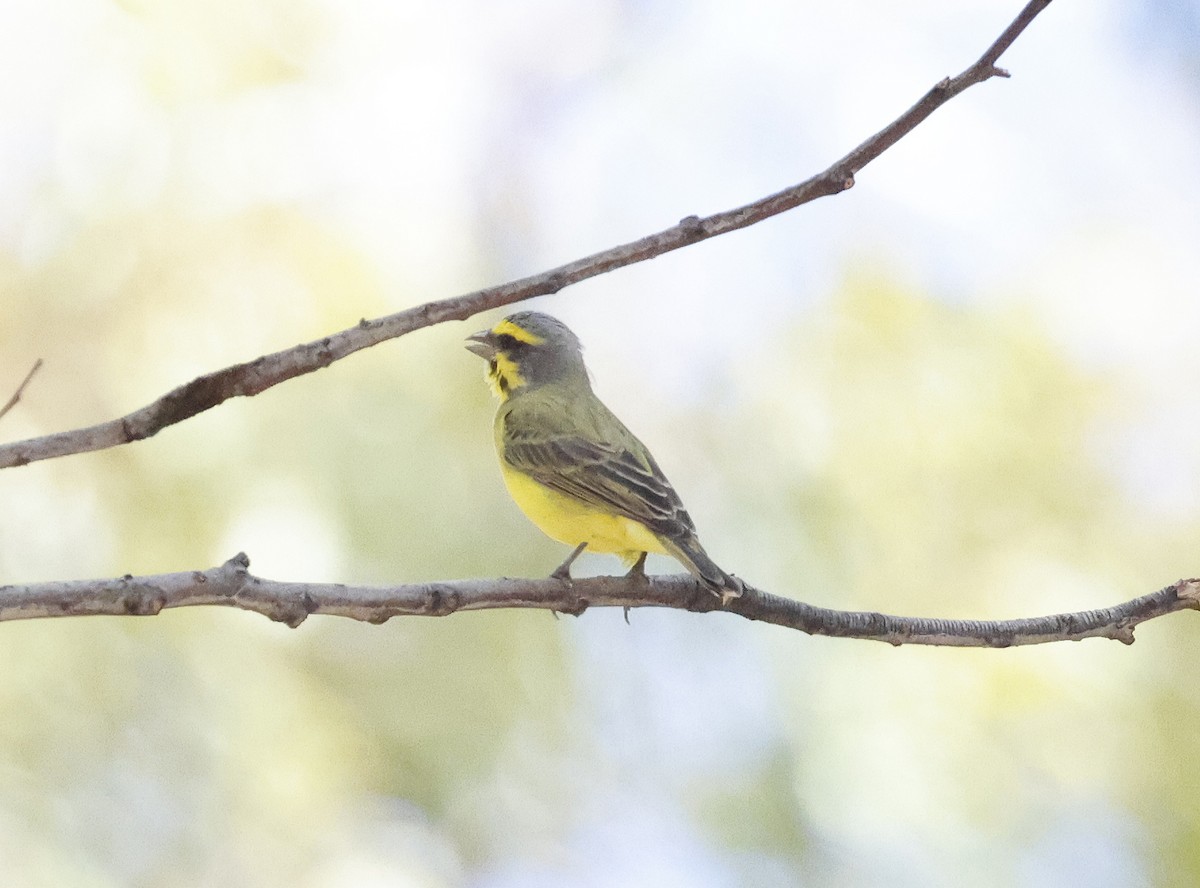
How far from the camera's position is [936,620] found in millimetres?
2238

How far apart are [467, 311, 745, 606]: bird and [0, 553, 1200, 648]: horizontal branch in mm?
81

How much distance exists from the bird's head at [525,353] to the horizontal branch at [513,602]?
3.34ft

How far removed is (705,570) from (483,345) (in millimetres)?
1247

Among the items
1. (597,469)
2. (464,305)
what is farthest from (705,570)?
(464,305)

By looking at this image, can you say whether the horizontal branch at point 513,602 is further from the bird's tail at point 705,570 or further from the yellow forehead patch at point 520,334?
the yellow forehead patch at point 520,334

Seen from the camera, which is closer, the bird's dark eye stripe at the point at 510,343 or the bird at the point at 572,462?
the bird at the point at 572,462

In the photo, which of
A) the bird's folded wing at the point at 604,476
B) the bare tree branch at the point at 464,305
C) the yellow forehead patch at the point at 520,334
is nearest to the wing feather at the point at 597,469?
the bird's folded wing at the point at 604,476

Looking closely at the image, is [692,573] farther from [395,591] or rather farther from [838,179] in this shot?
[838,179]

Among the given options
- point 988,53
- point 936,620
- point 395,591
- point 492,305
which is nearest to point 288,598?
point 395,591

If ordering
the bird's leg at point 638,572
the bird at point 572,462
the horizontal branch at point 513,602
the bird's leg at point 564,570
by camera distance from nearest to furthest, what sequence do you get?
1. the horizontal branch at point 513,602
2. the bird's leg at point 564,570
3. the bird's leg at point 638,572
4. the bird at point 572,462

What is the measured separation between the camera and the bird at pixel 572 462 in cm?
250

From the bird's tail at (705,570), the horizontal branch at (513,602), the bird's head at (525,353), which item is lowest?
the horizontal branch at (513,602)

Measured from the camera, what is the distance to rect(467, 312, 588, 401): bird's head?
10.6 feet

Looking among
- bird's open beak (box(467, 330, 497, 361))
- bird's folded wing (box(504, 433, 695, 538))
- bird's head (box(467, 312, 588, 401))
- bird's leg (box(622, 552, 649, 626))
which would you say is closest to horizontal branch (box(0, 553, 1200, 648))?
bird's leg (box(622, 552, 649, 626))
